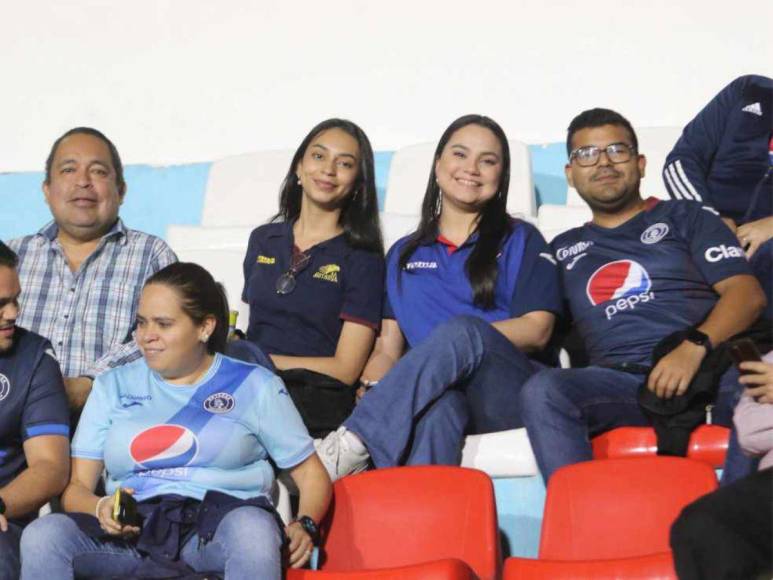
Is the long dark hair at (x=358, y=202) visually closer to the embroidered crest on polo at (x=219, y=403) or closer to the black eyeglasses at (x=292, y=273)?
the black eyeglasses at (x=292, y=273)

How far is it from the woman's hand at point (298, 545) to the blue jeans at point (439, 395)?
0.36 m

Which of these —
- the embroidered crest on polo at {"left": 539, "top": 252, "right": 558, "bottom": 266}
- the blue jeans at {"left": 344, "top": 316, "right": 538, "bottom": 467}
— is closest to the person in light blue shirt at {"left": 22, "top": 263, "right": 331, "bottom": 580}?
the blue jeans at {"left": 344, "top": 316, "right": 538, "bottom": 467}

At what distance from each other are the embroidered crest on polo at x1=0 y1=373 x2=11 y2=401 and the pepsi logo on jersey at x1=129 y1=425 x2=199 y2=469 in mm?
317

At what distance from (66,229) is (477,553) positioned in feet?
4.92

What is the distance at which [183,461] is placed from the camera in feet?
7.47

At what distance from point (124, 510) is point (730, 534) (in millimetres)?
1032

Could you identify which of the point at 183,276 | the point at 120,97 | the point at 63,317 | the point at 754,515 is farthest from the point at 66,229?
the point at 754,515

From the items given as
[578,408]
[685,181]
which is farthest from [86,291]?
[685,181]

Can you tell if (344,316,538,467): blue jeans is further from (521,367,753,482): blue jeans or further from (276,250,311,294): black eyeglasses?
(276,250,311,294): black eyeglasses

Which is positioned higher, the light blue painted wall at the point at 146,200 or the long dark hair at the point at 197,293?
the light blue painted wall at the point at 146,200

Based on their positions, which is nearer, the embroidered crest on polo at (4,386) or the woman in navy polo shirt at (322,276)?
the embroidered crest on polo at (4,386)

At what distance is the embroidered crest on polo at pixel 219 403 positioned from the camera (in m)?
2.33

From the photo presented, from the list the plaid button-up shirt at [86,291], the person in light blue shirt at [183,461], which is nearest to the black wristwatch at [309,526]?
the person in light blue shirt at [183,461]

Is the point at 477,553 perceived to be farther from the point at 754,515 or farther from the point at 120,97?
the point at 120,97
